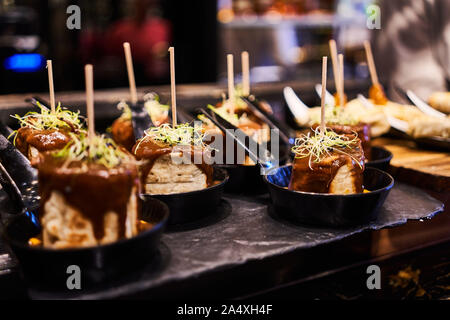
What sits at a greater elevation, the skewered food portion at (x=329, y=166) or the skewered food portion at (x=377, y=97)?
the skewered food portion at (x=377, y=97)

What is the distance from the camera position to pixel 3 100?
12.1ft

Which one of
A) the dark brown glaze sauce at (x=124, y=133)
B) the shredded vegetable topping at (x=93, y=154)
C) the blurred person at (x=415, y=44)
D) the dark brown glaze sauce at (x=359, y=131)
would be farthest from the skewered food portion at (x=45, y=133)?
the blurred person at (x=415, y=44)

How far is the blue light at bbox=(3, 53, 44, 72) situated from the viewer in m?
7.78

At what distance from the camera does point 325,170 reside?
2170 millimetres

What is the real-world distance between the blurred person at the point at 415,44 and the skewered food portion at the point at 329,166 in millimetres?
2657

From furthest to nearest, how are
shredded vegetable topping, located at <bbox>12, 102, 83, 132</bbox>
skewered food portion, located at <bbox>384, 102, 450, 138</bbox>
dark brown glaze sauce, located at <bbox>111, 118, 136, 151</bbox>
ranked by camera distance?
skewered food portion, located at <bbox>384, 102, 450, 138</bbox>
dark brown glaze sauce, located at <bbox>111, 118, 136, 151</bbox>
shredded vegetable topping, located at <bbox>12, 102, 83, 132</bbox>

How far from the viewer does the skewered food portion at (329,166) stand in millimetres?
2174

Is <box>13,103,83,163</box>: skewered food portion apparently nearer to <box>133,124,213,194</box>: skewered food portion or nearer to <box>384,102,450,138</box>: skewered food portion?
<box>133,124,213,194</box>: skewered food portion

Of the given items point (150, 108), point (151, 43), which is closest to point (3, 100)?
point (150, 108)

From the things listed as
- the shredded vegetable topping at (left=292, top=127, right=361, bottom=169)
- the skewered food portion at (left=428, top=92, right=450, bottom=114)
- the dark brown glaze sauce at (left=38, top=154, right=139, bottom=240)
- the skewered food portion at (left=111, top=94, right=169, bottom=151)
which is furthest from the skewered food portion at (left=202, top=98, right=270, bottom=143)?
the skewered food portion at (left=428, top=92, right=450, bottom=114)

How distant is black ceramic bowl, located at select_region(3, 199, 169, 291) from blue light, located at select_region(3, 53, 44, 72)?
269 inches

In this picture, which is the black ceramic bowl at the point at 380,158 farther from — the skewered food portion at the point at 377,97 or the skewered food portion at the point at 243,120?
the skewered food portion at the point at 377,97
